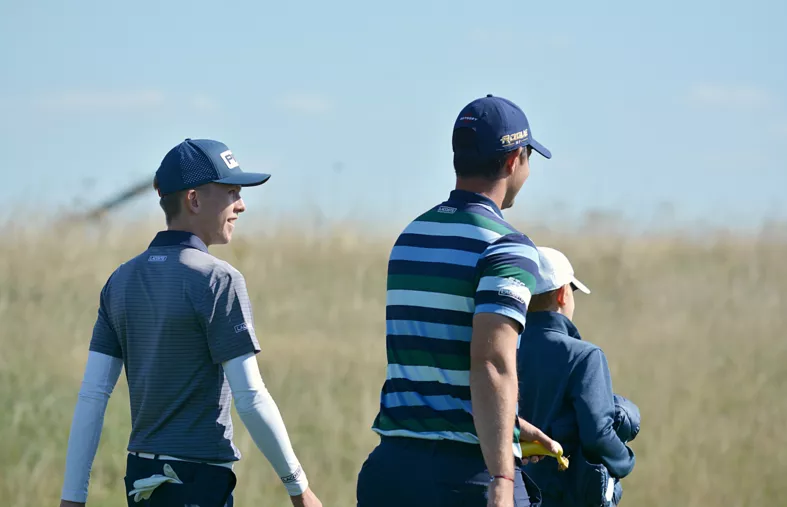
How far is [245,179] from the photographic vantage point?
11.0ft

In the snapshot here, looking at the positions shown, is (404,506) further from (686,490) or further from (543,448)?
(686,490)

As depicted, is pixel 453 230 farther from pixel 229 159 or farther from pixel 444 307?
pixel 229 159

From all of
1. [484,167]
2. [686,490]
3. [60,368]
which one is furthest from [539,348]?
→ [60,368]

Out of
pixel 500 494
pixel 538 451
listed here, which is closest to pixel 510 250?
pixel 500 494

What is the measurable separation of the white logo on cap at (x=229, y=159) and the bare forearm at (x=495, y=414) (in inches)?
43.5

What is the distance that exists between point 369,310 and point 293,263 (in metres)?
1.45

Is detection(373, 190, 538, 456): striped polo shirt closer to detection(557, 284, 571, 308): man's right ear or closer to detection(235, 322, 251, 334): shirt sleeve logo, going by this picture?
detection(235, 322, 251, 334): shirt sleeve logo

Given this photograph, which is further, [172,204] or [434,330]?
[172,204]

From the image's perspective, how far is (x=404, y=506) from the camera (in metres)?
2.90

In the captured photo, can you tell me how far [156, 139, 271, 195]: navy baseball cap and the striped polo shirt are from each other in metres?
0.66

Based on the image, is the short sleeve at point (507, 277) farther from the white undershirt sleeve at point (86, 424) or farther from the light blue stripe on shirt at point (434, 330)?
the white undershirt sleeve at point (86, 424)

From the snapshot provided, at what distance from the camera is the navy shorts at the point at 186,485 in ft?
10.3

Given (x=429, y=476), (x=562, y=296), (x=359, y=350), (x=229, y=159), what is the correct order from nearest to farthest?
(x=429, y=476) < (x=229, y=159) < (x=562, y=296) < (x=359, y=350)

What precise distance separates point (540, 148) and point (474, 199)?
351 millimetres
